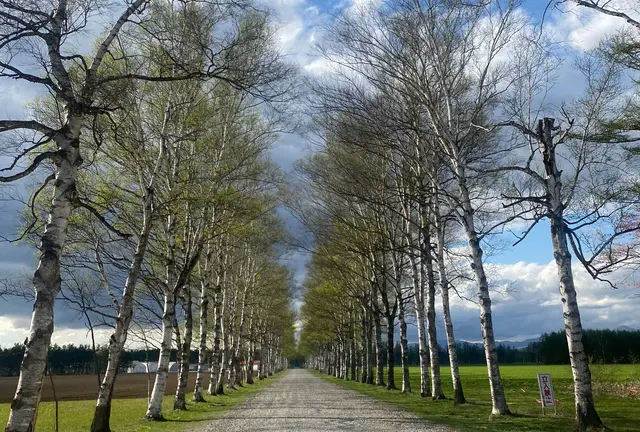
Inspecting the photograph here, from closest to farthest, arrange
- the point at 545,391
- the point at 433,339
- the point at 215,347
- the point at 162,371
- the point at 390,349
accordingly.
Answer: the point at 545,391, the point at 162,371, the point at 433,339, the point at 215,347, the point at 390,349

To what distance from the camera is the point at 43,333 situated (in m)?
5.54

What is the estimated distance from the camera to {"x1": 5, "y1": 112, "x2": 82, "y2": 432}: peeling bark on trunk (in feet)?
17.3

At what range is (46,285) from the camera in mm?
5648

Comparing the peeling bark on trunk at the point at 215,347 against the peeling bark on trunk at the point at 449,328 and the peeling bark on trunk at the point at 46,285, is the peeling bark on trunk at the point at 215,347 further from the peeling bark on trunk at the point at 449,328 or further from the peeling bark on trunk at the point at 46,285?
the peeling bark on trunk at the point at 46,285

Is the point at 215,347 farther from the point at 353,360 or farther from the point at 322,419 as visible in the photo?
the point at 353,360

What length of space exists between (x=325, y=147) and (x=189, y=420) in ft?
28.9

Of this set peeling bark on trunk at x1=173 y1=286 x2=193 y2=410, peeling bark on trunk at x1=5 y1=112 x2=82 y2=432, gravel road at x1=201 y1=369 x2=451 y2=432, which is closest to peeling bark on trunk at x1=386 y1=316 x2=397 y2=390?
gravel road at x1=201 y1=369 x2=451 y2=432

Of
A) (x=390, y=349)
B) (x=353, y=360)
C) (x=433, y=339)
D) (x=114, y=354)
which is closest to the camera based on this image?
(x=114, y=354)

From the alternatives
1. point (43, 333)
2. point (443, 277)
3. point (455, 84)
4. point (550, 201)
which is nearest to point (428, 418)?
point (443, 277)

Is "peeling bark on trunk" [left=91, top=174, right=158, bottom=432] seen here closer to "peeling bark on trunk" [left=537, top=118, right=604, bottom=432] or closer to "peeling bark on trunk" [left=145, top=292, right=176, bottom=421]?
"peeling bark on trunk" [left=145, top=292, right=176, bottom=421]

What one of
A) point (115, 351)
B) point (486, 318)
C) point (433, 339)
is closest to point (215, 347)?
point (433, 339)

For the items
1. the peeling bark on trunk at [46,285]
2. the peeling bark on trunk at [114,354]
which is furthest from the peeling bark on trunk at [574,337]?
the peeling bark on trunk at [114,354]

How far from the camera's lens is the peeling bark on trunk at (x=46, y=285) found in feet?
17.3

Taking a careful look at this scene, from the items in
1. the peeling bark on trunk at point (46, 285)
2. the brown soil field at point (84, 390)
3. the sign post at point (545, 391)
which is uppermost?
the peeling bark on trunk at point (46, 285)
